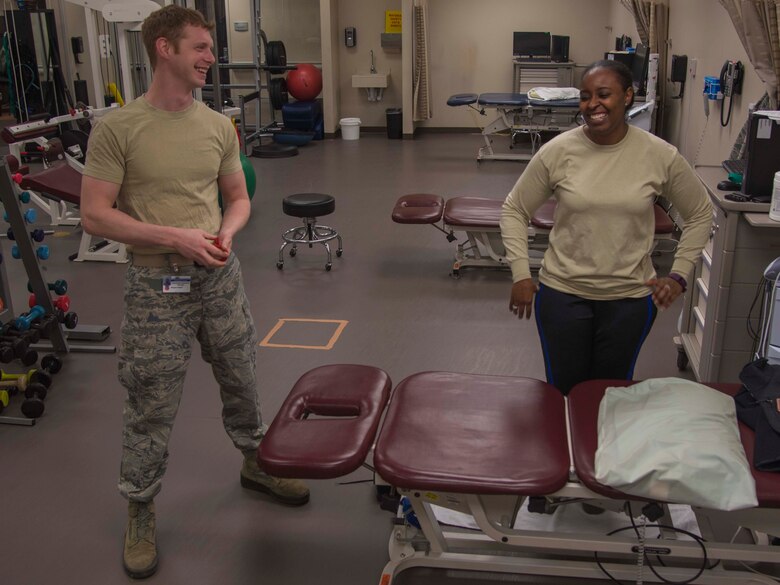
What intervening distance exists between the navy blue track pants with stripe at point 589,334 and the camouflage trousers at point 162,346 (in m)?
0.92

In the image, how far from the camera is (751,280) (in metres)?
3.00

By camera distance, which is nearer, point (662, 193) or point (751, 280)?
point (662, 193)

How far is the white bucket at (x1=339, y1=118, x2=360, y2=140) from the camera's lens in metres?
10.2

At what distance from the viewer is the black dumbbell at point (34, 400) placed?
3213mm

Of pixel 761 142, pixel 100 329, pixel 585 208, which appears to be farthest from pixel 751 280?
pixel 100 329

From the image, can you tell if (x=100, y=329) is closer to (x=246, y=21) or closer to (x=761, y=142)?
(x=761, y=142)

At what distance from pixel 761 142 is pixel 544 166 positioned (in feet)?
3.85

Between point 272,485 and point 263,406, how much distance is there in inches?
27.0

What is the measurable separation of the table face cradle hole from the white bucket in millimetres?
6355

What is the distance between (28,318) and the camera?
3568mm

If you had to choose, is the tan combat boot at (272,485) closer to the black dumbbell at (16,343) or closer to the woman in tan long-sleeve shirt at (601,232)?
the woman in tan long-sleeve shirt at (601,232)

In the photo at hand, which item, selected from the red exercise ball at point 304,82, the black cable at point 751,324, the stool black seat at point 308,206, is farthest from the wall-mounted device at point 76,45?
the black cable at point 751,324

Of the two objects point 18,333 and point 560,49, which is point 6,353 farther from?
point 560,49

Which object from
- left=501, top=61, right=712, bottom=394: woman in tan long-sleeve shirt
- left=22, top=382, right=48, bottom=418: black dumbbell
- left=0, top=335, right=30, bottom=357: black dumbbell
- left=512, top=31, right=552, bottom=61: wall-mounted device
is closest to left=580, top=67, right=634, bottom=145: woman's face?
left=501, top=61, right=712, bottom=394: woman in tan long-sleeve shirt
